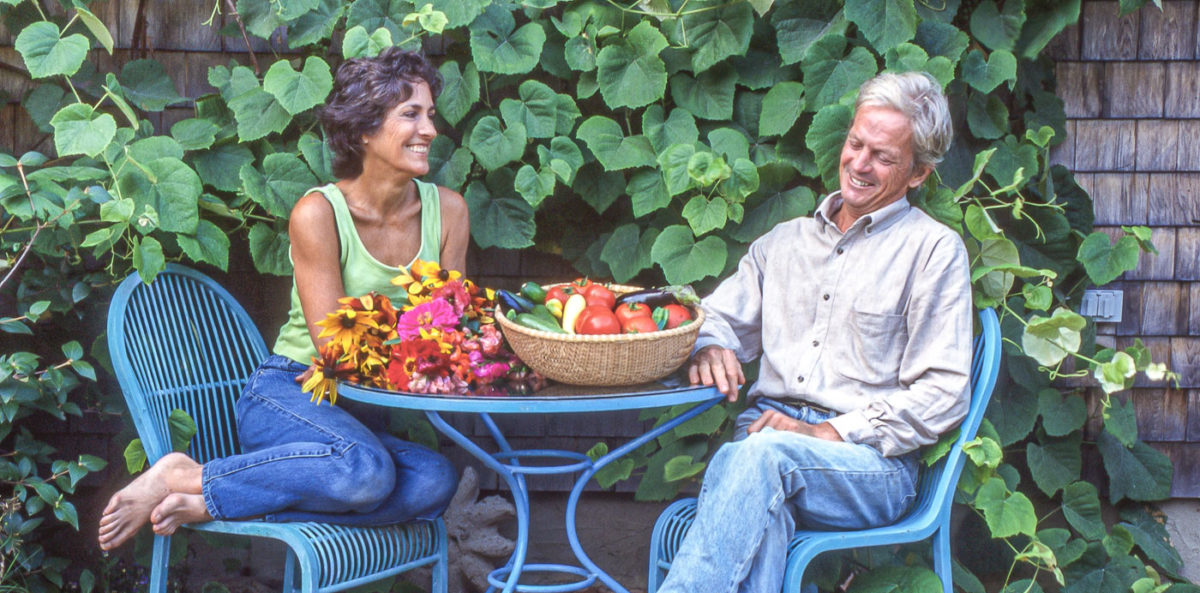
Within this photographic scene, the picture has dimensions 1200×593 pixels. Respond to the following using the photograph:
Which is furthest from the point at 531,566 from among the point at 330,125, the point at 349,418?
the point at 330,125

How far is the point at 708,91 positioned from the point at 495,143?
0.56 metres

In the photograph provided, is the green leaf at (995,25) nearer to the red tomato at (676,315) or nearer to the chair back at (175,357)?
the red tomato at (676,315)

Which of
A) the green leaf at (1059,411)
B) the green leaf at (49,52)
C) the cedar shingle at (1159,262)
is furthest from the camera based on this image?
the cedar shingle at (1159,262)

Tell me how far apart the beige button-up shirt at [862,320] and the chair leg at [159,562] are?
Result: 118 centimetres

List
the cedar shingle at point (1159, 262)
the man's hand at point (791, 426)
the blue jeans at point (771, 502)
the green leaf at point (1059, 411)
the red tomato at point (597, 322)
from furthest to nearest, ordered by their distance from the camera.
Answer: the cedar shingle at point (1159, 262), the green leaf at point (1059, 411), the man's hand at point (791, 426), the red tomato at point (597, 322), the blue jeans at point (771, 502)

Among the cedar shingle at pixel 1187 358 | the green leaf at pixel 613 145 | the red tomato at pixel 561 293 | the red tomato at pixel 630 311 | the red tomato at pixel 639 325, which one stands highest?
the green leaf at pixel 613 145

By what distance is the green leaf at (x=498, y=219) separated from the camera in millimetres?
2699

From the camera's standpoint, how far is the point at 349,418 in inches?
90.7

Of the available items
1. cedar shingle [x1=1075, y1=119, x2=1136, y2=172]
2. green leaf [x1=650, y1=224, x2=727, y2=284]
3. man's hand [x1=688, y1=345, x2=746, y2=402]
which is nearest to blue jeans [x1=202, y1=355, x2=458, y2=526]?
man's hand [x1=688, y1=345, x2=746, y2=402]

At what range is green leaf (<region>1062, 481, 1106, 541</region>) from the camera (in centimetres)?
271

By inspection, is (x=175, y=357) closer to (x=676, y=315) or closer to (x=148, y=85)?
(x=148, y=85)

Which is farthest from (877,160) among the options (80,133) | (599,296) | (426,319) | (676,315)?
(80,133)

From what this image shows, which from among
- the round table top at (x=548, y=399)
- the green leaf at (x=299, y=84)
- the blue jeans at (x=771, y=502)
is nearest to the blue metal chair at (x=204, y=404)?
the round table top at (x=548, y=399)

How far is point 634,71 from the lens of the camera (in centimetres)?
261
